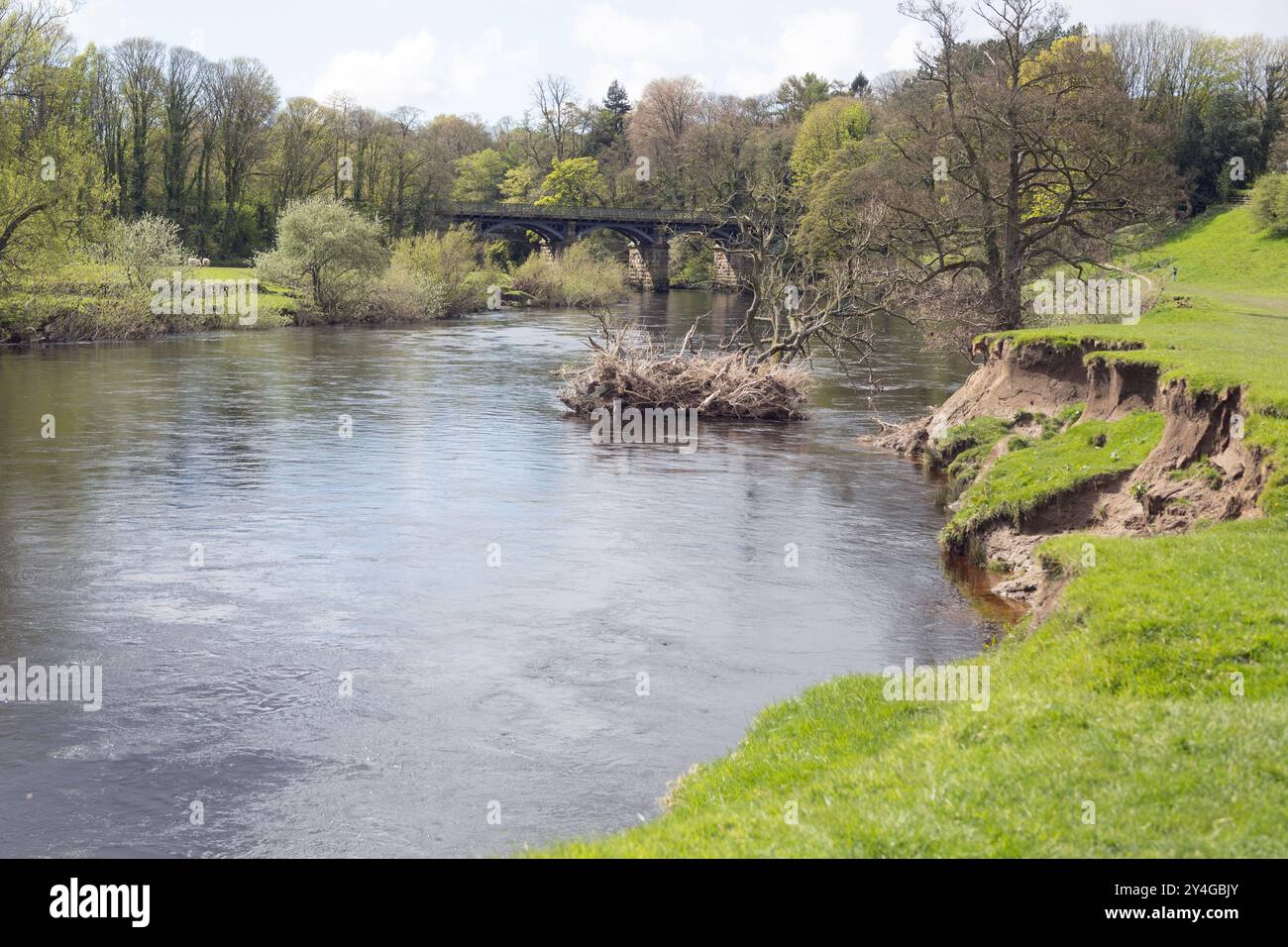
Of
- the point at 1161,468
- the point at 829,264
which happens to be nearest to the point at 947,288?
the point at 829,264

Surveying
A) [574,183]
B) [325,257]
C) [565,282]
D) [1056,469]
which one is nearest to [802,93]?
[574,183]

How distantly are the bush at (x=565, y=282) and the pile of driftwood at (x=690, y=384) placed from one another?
5390 centimetres

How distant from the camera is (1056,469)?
21062 millimetres

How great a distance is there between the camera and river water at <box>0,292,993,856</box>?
11461 millimetres

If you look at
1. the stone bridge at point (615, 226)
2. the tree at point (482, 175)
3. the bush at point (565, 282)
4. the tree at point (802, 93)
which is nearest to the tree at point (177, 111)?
the stone bridge at point (615, 226)

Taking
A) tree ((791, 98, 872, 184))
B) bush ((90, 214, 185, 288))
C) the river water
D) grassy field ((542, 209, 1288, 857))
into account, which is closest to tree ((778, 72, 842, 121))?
tree ((791, 98, 872, 184))

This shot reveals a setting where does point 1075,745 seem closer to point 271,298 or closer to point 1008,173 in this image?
point 1008,173

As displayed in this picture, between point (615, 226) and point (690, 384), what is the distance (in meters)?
80.5

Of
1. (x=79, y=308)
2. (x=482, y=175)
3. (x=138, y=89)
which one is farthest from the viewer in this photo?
(x=482, y=175)

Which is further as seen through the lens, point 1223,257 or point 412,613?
point 1223,257

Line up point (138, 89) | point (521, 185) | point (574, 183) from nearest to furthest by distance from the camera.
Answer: point (138, 89) < point (574, 183) < point (521, 185)

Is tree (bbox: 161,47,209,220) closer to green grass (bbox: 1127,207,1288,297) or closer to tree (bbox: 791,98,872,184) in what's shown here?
tree (bbox: 791,98,872,184)
